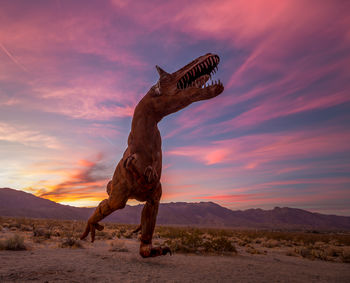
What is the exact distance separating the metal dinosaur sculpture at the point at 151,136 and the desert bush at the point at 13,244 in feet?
13.7

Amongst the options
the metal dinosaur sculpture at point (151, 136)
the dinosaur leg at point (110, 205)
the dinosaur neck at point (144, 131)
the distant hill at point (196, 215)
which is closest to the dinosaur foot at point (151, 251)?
the metal dinosaur sculpture at point (151, 136)

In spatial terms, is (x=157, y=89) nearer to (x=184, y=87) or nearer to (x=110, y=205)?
(x=184, y=87)

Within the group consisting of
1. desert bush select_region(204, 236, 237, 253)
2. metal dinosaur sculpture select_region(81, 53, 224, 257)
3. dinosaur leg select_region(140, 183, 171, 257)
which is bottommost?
desert bush select_region(204, 236, 237, 253)

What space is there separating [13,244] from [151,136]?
6.62 meters

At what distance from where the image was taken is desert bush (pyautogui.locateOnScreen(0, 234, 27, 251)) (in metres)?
7.75

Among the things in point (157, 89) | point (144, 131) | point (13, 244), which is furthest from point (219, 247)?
point (157, 89)

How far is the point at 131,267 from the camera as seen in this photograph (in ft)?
19.1

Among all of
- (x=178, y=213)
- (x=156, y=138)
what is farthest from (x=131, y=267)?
(x=178, y=213)

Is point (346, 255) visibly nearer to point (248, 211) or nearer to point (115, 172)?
point (115, 172)

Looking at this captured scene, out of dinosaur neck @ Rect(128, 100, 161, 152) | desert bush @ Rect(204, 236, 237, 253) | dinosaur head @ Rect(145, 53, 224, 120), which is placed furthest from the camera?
desert bush @ Rect(204, 236, 237, 253)

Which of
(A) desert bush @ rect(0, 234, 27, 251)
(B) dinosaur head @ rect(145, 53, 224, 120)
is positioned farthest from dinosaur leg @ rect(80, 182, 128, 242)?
(A) desert bush @ rect(0, 234, 27, 251)

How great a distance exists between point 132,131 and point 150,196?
1642 millimetres

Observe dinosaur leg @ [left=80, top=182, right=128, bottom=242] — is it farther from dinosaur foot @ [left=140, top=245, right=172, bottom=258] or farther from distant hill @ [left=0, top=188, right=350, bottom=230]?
distant hill @ [left=0, top=188, right=350, bottom=230]

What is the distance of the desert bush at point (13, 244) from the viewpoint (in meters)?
7.75
